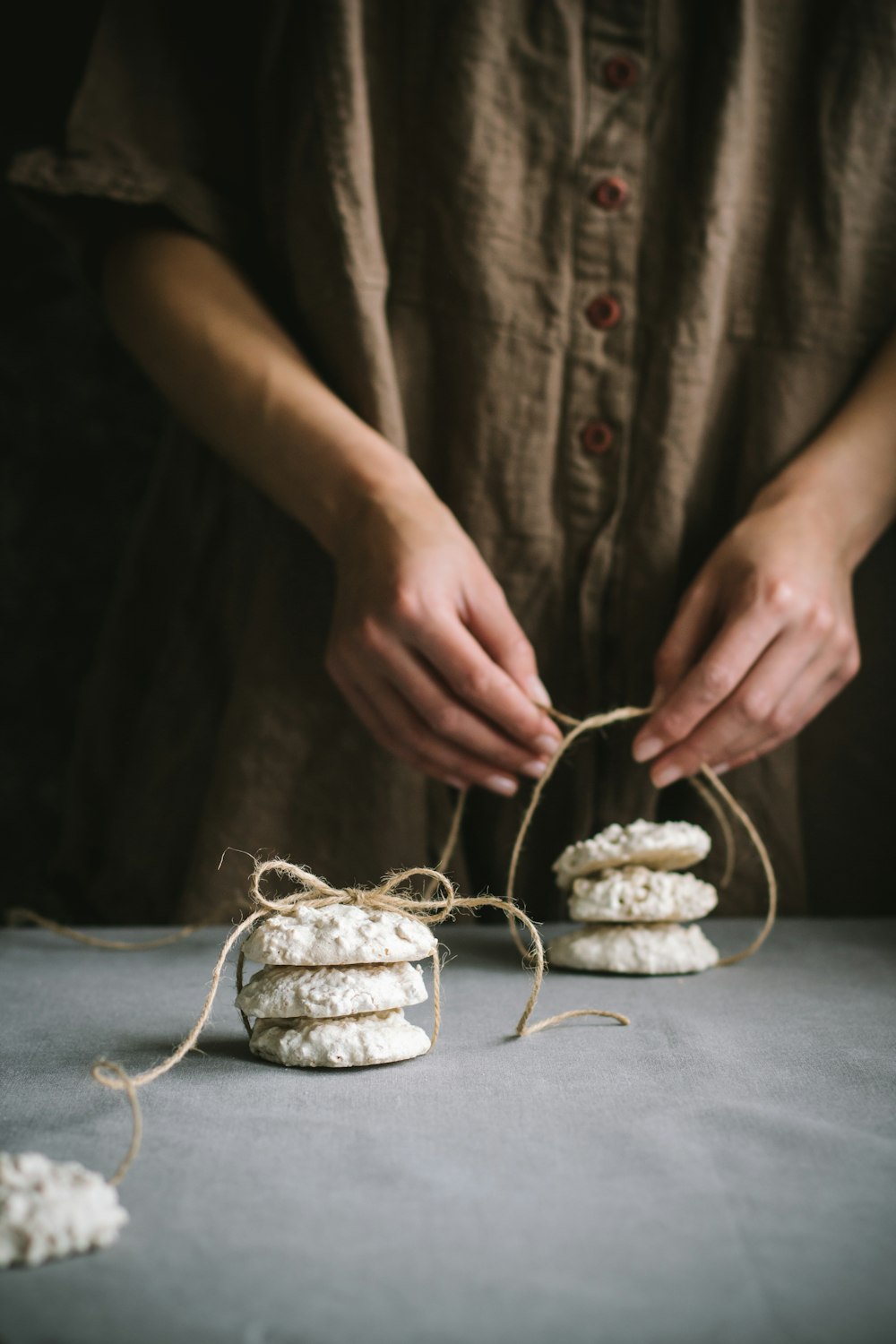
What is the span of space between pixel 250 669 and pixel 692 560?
410 mm

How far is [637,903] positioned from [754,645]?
208mm

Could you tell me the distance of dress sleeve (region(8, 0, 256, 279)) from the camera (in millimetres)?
998

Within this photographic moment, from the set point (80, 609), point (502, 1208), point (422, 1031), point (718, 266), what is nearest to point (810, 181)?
point (718, 266)

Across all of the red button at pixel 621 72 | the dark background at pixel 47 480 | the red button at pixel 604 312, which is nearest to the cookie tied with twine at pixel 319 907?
the red button at pixel 604 312

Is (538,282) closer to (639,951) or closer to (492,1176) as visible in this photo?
(639,951)

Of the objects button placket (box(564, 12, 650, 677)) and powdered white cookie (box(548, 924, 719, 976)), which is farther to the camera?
button placket (box(564, 12, 650, 677))

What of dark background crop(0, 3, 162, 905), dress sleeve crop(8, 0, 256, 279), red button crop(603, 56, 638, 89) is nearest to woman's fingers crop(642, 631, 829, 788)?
red button crop(603, 56, 638, 89)

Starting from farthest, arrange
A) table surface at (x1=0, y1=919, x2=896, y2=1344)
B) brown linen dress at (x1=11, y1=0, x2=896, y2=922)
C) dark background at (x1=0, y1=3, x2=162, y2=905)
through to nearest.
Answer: dark background at (x1=0, y1=3, x2=162, y2=905)
brown linen dress at (x1=11, y1=0, x2=896, y2=922)
table surface at (x1=0, y1=919, x2=896, y2=1344)

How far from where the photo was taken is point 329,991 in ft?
1.89

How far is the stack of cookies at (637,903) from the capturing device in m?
0.77

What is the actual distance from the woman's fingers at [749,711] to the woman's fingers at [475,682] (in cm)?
10

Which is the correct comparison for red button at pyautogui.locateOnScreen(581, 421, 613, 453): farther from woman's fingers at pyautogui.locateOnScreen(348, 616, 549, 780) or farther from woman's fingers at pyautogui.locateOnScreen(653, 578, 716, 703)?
woman's fingers at pyautogui.locateOnScreen(348, 616, 549, 780)

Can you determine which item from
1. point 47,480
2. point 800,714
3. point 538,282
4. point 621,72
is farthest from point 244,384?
point 47,480

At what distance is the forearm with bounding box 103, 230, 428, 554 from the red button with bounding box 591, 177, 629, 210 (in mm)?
280
